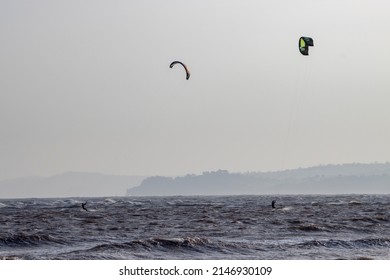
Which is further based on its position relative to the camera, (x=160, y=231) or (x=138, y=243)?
(x=160, y=231)

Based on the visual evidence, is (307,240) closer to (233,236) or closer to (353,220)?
(233,236)

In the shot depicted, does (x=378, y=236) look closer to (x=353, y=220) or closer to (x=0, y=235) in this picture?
(x=353, y=220)

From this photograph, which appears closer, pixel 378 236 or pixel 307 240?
pixel 307 240

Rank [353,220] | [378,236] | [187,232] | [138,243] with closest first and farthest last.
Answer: [138,243] → [378,236] → [187,232] → [353,220]

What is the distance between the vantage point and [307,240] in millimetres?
28922
